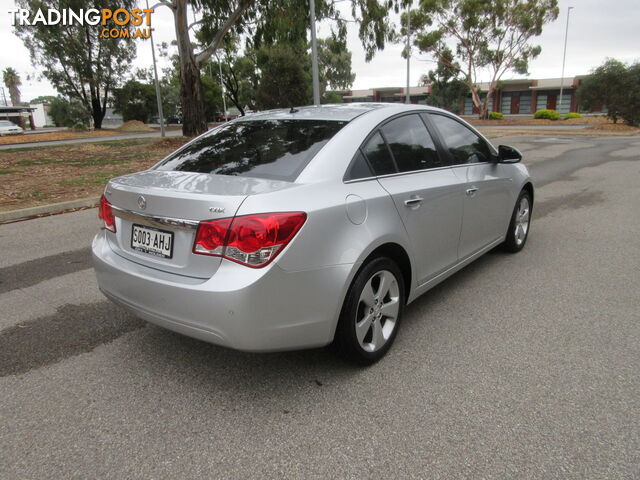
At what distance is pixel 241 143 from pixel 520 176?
3111 mm

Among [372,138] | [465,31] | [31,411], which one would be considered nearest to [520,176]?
[372,138]

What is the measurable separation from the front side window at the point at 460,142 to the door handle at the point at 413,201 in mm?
833

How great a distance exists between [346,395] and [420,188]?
1484 millimetres

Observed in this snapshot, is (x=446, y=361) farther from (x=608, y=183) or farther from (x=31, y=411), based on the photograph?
(x=608, y=183)

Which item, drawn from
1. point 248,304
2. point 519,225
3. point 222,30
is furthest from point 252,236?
point 222,30

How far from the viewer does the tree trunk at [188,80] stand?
1780 cm

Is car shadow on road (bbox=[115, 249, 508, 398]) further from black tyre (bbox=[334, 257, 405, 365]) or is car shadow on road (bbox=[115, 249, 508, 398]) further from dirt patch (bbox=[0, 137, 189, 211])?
dirt patch (bbox=[0, 137, 189, 211])

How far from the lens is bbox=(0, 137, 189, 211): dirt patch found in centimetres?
892

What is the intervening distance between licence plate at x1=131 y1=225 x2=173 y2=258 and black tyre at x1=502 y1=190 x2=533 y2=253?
3.67 metres

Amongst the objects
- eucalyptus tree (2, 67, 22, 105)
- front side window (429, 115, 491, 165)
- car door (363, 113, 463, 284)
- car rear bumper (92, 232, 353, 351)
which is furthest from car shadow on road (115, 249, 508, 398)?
eucalyptus tree (2, 67, 22, 105)

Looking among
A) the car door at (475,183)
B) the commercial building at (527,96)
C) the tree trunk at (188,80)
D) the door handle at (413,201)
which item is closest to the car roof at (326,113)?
the car door at (475,183)

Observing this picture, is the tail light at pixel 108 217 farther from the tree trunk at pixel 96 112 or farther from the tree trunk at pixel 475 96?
the tree trunk at pixel 475 96

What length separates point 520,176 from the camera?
5059mm

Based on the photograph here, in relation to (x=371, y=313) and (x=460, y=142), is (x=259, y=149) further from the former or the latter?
(x=460, y=142)
